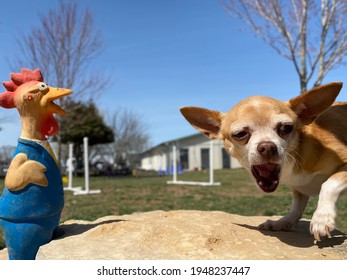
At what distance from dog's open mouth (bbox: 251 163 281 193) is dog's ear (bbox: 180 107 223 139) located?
577 millimetres

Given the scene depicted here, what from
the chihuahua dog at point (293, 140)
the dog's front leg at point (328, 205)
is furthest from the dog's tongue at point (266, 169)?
the dog's front leg at point (328, 205)

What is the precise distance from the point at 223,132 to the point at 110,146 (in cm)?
3531

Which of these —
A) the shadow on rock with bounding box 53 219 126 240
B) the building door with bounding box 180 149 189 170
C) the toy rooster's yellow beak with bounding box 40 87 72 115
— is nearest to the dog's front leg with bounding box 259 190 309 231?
the shadow on rock with bounding box 53 219 126 240

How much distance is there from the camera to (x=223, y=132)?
291 centimetres

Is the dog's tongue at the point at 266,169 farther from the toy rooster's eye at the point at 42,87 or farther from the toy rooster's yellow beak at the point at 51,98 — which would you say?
the toy rooster's eye at the point at 42,87

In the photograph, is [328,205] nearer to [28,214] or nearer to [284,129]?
[284,129]

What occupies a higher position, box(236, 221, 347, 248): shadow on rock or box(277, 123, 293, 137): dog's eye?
box(277, 123, 293, 137): dog's eye

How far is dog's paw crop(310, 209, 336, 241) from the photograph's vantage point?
2229 mm

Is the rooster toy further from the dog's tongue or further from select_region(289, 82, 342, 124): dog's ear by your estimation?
select_region(289, 82, 342, 124): dog's ear

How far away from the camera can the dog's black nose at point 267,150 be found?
2299 mm

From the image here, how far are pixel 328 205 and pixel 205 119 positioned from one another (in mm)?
1138

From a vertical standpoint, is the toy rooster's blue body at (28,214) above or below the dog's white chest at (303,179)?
below

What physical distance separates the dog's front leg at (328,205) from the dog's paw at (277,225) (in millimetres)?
758
